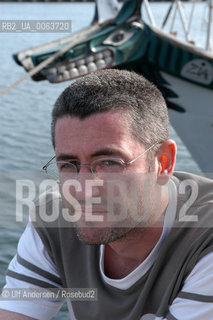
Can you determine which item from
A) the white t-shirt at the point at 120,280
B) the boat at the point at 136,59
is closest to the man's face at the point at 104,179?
the white t-shirt at the point at 120,280

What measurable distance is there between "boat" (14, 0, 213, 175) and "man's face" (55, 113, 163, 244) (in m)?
3.29

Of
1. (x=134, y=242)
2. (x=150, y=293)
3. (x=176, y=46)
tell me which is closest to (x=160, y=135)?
(x=134, y=242)

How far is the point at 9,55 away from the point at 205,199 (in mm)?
13414

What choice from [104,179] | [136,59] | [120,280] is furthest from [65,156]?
[136,59]

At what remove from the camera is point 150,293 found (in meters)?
1.60

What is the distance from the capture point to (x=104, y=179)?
154 cm

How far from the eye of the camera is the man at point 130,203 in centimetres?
151

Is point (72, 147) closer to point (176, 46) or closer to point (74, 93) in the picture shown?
point (74, 93)

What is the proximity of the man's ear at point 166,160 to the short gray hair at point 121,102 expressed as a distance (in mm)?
24

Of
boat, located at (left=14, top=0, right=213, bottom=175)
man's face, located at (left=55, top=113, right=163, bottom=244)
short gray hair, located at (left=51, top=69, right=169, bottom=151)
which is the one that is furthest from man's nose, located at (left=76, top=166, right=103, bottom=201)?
boat, located at (left=14, top=0, right=213, bottom=175)

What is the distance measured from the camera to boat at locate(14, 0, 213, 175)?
4836 millimetres

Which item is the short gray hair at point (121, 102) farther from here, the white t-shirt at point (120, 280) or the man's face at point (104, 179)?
the white t-shirt at point (120, 280)

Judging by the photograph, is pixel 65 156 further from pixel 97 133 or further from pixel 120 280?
pixel 120 280

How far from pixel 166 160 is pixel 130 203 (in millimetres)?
183
